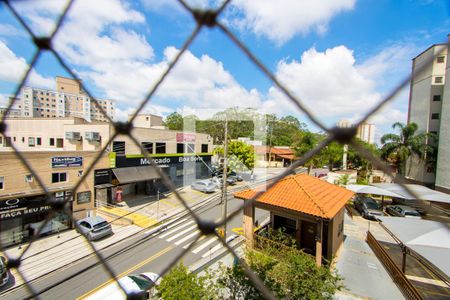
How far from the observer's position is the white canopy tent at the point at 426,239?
206 inches

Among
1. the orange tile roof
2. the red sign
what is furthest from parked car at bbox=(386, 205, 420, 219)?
the red sign

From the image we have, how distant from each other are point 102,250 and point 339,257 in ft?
30.4

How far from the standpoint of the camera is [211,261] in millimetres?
8109

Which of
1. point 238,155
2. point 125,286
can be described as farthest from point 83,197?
point 238,155

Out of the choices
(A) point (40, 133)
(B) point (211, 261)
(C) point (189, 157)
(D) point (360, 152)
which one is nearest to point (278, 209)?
(B) point (211, 261)

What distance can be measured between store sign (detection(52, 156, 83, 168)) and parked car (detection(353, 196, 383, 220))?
15647 mm

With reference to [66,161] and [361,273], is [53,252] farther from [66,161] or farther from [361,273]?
[361,273]

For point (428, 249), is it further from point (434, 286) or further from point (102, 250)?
point (102, 250)

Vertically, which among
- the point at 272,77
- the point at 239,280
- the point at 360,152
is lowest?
the point at 239,280

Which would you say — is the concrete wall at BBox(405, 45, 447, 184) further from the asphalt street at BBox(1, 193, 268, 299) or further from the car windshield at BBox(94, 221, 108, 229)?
the car windshield at BBox(94, 221, 108, 229)

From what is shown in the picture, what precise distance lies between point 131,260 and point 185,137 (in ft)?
37.5

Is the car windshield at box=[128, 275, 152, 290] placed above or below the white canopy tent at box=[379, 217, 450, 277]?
below

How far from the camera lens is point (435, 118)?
20094 millimetres

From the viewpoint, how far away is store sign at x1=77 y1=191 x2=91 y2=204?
465 inches
